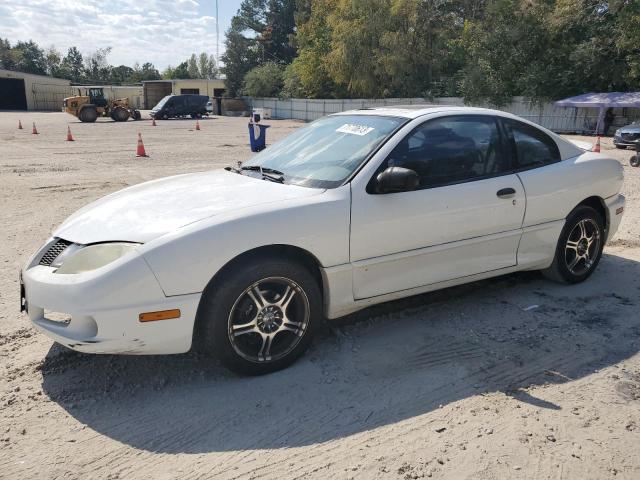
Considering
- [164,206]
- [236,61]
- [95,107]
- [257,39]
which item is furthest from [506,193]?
[257,39]

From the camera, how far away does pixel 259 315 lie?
3.23 m

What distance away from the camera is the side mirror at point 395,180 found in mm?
3459

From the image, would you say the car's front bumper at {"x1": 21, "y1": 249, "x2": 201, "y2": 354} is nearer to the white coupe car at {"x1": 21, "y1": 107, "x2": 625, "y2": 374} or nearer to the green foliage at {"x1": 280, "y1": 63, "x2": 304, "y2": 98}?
the white coupe car at {"x1": 21, "y1": 107, "x2": 625, "y2": 374}

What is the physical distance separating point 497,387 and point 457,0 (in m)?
43.4

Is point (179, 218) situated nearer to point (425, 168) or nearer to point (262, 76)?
point (425, 168)

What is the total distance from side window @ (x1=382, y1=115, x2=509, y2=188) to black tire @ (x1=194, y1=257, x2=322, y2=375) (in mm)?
1036

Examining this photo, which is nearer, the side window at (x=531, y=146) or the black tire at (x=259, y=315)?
the black tire at (x=259, y=315)

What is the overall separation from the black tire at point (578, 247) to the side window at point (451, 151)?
969 mm

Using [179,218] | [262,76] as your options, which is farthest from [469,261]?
[262,76]

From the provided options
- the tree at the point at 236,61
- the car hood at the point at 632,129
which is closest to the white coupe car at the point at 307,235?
the car hood at the point at 632,129

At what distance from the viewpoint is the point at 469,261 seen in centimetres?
403

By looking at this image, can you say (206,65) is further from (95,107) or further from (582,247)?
(582,247)

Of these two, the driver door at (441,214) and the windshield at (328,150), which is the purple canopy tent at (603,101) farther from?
the windshield at (328,150)

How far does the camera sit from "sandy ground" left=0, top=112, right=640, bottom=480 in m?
2.57
